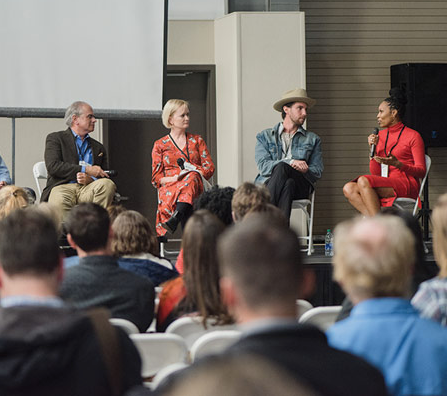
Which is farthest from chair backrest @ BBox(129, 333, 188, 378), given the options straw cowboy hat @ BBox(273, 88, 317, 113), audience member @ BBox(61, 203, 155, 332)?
straw cowboy hat @ BBox(273, 88, 317, 113)

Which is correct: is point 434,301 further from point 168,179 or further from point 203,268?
point 168,179

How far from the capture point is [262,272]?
3.45ft

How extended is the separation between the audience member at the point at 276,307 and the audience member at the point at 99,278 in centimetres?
123

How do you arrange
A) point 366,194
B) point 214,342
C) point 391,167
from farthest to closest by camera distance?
point 391,167, point 366,194, point 214,342

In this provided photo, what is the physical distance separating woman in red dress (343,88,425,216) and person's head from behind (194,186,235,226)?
1946mm

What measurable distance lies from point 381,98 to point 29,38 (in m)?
3.77

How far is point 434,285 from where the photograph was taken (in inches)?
68.5

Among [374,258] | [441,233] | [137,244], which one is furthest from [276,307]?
[137,244]

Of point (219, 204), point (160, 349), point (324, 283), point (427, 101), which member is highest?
point (427, 101)

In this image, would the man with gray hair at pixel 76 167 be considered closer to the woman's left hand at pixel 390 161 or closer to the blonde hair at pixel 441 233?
the woman's left hand at pixel 390 161

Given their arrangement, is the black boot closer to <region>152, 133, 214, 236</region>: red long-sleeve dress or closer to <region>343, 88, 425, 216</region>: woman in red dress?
<region>152, 133, 214, 236</region>: red long-sleeve dress

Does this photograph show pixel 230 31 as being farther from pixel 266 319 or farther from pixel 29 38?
pixel 266 319

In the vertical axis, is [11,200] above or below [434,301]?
above

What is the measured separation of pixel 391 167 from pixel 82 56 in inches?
111
